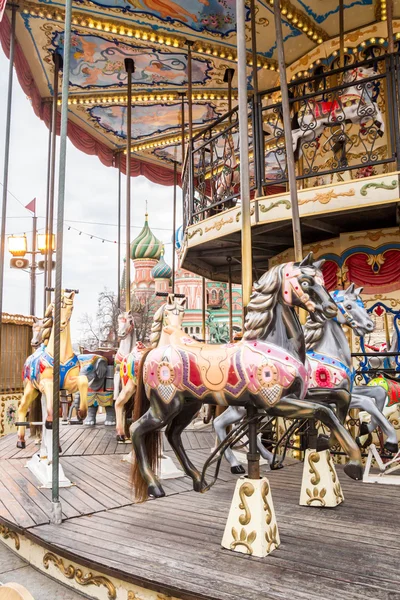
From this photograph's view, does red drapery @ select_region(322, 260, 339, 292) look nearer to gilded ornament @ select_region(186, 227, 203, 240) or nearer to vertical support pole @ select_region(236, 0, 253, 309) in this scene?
gilded ornament @ select_region(186, 227, 203, 240)

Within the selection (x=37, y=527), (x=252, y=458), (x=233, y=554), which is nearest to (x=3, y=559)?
(x=37, y=527)

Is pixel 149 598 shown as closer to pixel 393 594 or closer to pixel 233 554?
pixel 233 554

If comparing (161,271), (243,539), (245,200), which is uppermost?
(161,271)

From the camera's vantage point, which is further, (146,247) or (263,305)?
(146,247)

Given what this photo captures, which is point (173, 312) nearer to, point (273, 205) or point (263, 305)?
point (273, 205)

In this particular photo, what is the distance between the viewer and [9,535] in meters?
3.62

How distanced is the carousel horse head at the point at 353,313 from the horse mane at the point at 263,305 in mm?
1776

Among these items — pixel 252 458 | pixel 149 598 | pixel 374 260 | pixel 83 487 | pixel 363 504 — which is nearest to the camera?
pixel 149 598

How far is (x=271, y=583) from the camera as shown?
240 cm

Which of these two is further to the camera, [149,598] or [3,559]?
[3,559]

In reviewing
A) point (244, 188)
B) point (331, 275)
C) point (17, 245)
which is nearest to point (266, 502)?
point (244, 188)

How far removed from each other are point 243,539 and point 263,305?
1.34 meters

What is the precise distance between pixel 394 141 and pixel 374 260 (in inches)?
70.7

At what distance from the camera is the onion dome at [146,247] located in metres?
36.2
